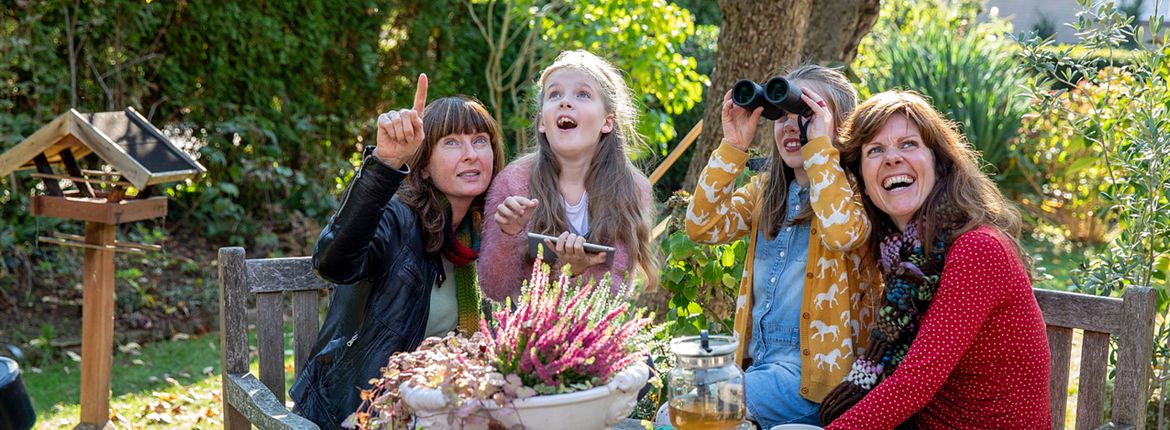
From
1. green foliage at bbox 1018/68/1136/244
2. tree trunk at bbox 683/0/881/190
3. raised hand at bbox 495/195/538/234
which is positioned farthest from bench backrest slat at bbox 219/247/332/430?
green foliage at bbox 1018/68/1136/244

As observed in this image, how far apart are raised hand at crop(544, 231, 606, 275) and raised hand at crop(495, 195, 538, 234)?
0.28 ft

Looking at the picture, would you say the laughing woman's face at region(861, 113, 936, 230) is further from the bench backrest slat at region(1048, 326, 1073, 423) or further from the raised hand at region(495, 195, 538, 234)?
the raised hand at region(495, 195, 538, 234)

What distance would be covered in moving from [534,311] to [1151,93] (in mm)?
2185

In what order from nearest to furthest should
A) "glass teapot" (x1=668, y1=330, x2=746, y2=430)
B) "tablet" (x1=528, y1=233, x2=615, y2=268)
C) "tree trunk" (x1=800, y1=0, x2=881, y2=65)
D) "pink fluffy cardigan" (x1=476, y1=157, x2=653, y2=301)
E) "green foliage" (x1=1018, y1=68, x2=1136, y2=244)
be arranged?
"glass teapot" (x1=668, y1=330, x2=746, y2=430) < "tablet" (x1=528, y1=233, x2=615, y2=268) < "pink fluffy cardigan" (x1=476, y1=157, x2=653, y2=301) < "tree trunk" (x1=800, y1=0, x2=881, y2=65) < "green foliage" (x1=1018, y1=68, x2=1136, y2=244)

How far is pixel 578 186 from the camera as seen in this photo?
115 inches

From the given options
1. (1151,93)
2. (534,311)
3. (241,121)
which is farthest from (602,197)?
(241,121)

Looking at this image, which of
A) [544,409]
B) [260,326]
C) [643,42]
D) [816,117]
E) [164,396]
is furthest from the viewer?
[643,42]

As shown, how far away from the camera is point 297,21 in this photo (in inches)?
287

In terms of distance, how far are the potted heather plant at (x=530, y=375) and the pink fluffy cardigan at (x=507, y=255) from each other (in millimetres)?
847

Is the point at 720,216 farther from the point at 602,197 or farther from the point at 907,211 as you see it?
the point at 907,211

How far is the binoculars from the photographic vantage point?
2.39 metres

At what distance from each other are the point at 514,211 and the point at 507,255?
8.7 inches

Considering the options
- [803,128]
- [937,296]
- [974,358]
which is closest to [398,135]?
[803,128]

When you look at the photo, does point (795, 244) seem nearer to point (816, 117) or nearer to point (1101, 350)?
point (816, 117)
